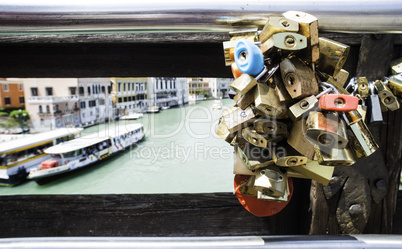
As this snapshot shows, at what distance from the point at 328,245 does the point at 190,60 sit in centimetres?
55

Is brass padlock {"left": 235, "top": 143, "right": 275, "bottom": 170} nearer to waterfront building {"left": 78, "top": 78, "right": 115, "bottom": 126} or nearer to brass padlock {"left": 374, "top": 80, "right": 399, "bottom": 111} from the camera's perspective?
brass padlock {"left": 374, "top": 80, "right": 399, "bottom": 111}

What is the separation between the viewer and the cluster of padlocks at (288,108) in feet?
1.16

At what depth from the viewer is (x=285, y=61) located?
38 centimetres

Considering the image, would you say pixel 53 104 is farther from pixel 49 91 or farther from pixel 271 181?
pixel 271 181

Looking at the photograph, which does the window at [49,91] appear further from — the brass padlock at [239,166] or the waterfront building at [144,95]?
the brass padlock at [239,166]

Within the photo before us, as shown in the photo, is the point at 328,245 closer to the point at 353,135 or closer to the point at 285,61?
the point at 353,135

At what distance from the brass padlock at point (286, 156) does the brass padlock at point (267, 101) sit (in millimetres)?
69

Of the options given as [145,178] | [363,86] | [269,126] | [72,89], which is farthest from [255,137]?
[72,89]

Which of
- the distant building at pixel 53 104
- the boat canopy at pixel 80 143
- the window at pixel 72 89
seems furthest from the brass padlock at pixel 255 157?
the window at pixel 72 89

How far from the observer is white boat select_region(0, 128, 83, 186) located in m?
11.0

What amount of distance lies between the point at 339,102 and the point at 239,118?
14 centimetres

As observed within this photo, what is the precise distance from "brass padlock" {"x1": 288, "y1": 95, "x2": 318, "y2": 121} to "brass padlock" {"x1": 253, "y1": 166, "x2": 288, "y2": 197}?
113 mm

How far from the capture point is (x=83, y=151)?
→ 11.7 meters

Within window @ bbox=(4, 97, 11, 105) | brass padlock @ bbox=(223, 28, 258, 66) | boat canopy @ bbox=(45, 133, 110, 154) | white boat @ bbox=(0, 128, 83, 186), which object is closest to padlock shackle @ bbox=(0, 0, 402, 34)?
brass padlock @ bbox=(223, 28, 258, 66)
